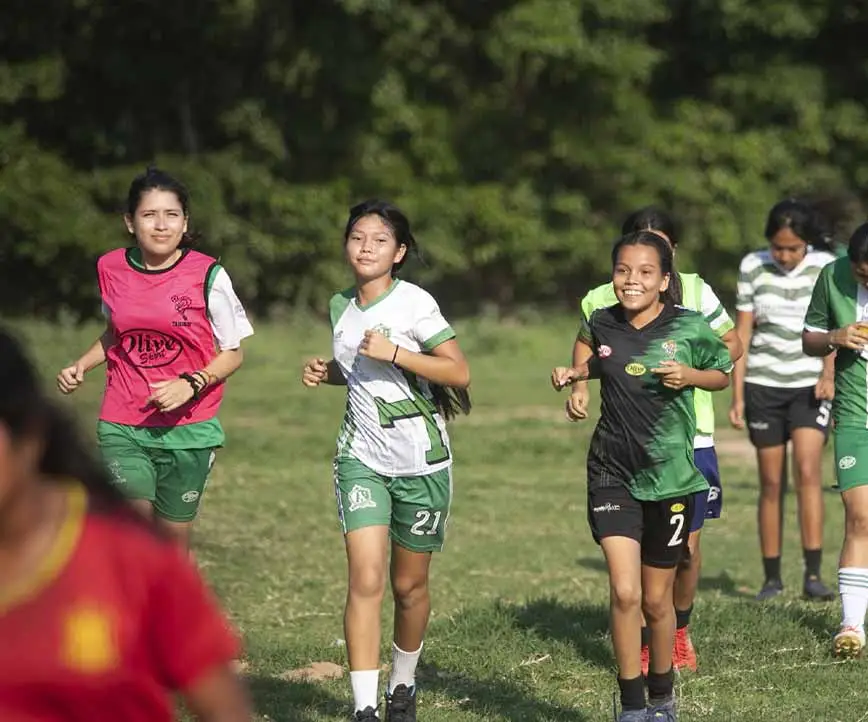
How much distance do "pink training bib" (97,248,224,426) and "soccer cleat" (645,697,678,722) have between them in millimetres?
2214

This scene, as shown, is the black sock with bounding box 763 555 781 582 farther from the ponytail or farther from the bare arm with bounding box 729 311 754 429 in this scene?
the ponytail

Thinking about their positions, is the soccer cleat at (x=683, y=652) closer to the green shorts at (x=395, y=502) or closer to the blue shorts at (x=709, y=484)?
the blue shorts at (x=709, y=484)

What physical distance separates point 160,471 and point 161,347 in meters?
0.53

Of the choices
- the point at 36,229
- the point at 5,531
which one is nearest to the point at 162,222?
the point at 5,531

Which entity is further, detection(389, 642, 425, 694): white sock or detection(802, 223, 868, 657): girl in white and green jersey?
detection(802, 223, 868, 657): girl in white and green jersey

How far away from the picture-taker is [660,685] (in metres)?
6.39

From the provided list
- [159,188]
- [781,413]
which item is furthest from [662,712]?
[781,413]

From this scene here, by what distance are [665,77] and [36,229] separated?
13525 mm

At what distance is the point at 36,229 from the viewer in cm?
2852

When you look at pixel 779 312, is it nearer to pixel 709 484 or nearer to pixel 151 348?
pixel 709 484

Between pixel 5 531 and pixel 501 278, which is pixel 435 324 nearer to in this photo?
pixel 5 531

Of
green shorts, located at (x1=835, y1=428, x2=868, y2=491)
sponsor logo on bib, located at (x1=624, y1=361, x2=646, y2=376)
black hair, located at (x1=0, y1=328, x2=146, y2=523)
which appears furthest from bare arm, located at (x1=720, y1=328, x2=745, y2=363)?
black hair, located at (x1=0, y1=328, x2=146, y2=523)

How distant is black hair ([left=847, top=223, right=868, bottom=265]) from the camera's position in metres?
7.58

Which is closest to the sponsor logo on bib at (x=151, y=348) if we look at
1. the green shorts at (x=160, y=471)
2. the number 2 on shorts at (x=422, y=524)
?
the green shorts at (x=160, y=471)
